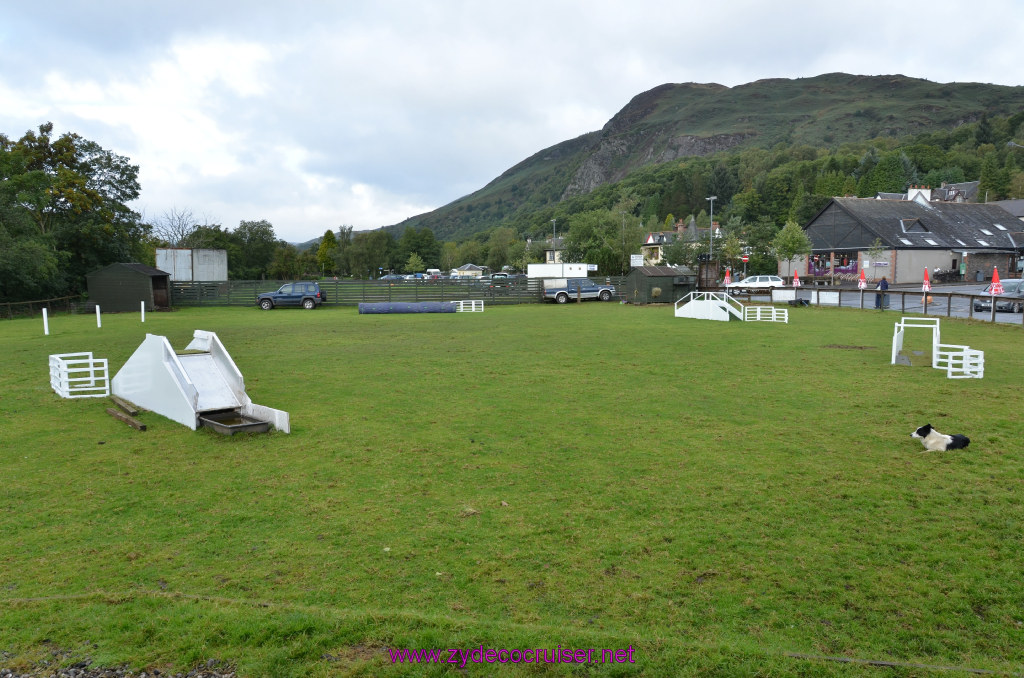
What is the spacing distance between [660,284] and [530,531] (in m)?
32.1

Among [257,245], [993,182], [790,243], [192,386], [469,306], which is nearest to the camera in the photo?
[192,386]

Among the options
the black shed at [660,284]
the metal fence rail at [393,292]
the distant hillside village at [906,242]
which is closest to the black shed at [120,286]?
the metal fence rail at [393,292]

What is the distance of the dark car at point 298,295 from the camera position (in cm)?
3722

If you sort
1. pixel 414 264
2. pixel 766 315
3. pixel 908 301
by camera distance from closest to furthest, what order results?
pixel 766 315, pixel 908 301, pixel 414 264

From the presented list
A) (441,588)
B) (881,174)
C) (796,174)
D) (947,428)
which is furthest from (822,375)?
(796,174)

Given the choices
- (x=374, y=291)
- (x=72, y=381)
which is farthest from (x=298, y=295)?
(x=72, y=381)

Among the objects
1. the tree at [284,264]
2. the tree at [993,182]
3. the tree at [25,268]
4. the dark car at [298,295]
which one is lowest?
the dark car at [298,295]

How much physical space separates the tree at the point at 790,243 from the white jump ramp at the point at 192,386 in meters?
58.2

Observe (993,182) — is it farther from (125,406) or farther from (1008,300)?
(125,406)

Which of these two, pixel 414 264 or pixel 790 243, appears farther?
pixel 414 264

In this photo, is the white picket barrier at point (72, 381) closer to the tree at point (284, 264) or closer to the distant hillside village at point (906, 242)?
the distant hillside village at point (906, 242)

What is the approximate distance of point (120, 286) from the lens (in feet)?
111

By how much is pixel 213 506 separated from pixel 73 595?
1669 mm

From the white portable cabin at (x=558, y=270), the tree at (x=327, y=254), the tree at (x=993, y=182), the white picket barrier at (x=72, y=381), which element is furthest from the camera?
the tree at (x=327, y=254)
